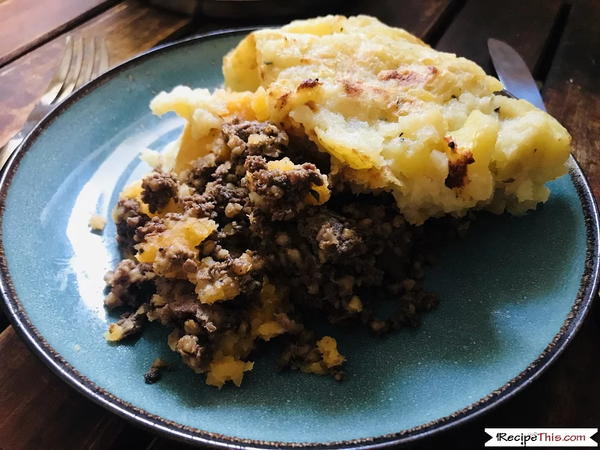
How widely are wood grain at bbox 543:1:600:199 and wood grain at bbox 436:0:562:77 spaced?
0.12 meters

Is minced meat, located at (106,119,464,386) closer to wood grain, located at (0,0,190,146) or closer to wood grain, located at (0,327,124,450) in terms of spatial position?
wood grain, located at (0,327,124,450)

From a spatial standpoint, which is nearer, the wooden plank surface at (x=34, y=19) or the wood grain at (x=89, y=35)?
the wood grain at (x=89, y=35)

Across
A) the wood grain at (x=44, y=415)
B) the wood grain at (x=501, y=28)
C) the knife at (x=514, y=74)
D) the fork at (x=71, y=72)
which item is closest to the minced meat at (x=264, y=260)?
the wood grain at (x=44, y=415)

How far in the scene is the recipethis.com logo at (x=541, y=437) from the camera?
5.39 feet

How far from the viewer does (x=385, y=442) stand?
1.39m

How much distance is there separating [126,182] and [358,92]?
36.8 inches

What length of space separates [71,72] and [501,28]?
243 centimetres

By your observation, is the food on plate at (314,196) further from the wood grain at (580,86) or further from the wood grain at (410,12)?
the wood grain at (410,12)

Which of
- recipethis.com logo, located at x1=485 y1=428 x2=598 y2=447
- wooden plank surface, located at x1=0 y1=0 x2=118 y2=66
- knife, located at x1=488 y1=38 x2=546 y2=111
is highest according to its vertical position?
wooden plank surface, located at x1=0 y1=0 x2=118 y2=66

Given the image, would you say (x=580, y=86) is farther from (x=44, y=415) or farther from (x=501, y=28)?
(x=44, y=415)

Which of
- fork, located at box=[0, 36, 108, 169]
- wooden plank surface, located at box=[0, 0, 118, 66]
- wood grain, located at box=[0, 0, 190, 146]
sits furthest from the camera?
wooden plank surface, located at box=[0, 0, 118, 66]

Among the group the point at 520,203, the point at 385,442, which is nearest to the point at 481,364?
the point at 385,442

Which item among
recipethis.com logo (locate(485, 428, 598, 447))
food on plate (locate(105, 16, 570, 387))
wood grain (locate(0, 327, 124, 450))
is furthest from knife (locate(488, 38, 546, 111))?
wood grain (locate(0, 327, 124, 450))

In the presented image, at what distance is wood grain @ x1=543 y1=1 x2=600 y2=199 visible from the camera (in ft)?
8.58
